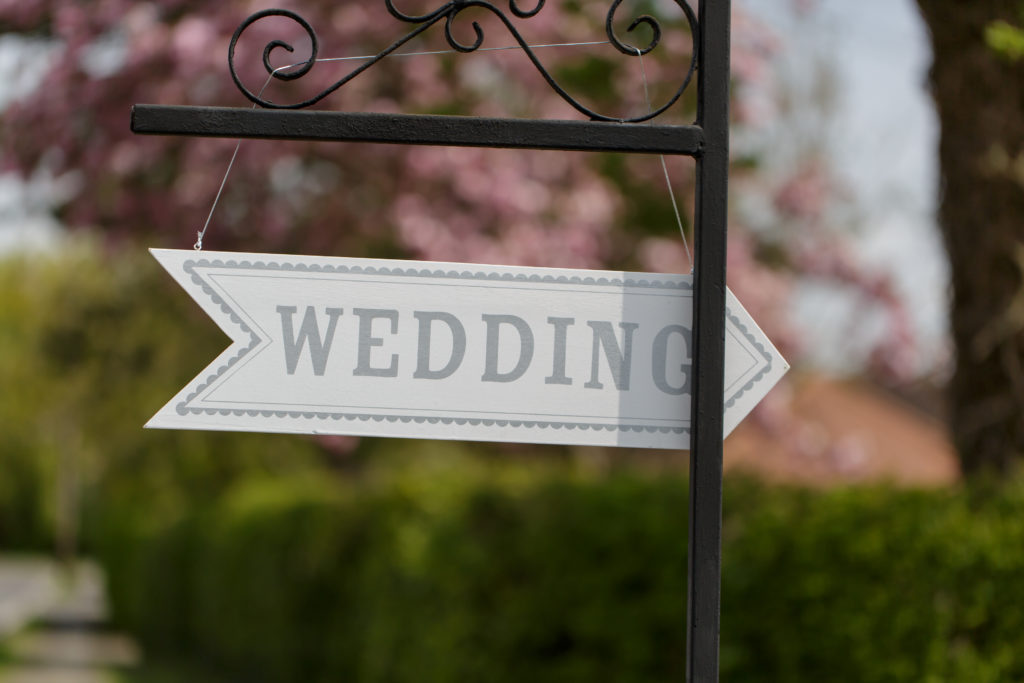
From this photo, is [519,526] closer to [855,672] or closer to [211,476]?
[855,672]

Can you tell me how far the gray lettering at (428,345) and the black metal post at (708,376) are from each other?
398mm

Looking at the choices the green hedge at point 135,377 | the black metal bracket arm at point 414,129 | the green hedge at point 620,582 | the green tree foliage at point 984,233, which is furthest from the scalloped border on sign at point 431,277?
the green hedge at point 135,377

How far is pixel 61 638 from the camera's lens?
21.8 m

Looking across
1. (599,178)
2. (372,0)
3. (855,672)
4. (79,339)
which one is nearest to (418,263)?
(855,672)

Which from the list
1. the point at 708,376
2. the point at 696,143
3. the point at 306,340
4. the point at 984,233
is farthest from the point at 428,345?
the point at 984,233

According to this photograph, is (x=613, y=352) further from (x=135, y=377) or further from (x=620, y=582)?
(x=135, y=377)

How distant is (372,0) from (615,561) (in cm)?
486

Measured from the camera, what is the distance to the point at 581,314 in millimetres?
2115

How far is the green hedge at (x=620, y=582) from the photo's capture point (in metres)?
4.14

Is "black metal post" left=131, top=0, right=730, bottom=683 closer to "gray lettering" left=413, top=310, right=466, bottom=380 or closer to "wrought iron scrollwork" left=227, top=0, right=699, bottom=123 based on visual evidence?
"wrought iron scrollwork" left=227, top=0, right=699, bottom=123

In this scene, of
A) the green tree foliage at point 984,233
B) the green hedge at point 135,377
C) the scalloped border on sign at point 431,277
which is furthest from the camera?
the green hedge at point 135,377

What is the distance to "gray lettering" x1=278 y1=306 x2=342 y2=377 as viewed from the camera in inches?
81.4

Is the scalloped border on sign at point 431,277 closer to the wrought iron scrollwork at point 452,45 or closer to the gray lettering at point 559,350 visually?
the gray lettering at point 559,350

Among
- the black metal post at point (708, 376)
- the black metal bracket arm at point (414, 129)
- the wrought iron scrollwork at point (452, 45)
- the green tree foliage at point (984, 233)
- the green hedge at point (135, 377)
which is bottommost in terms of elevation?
the black metal post at point (708, 376)
